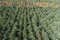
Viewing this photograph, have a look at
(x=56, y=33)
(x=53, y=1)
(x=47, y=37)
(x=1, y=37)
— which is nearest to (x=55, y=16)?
(x=56, y=33)

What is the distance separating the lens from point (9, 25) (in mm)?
7336

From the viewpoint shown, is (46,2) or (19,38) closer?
(19,38)

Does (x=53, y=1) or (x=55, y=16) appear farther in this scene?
(x=53, y=1)

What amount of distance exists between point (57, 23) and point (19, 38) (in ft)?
7.41

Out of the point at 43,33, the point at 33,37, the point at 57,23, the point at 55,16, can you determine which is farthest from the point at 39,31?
the point at 55,16

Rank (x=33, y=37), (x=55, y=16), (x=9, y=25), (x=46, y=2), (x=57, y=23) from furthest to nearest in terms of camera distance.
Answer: (x=46, y=2) < (x=55, y=16) < (x=57, y=23) < (x=9, y=25) < (x=33, y=37)

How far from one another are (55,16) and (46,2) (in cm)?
440

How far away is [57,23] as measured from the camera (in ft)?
25.6

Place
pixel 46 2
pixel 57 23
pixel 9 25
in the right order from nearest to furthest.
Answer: pixel 9 25, pixel 57 23, pixel 46 2

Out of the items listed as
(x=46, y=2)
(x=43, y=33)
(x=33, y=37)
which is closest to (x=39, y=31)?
(x=43, y=33)

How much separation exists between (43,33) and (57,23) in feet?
4.54

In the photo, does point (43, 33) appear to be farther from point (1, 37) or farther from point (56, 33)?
point (1, 37)

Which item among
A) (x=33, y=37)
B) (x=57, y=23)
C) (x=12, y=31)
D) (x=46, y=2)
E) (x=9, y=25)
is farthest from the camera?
(x=46, y=2)

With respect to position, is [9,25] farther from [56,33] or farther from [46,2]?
[46,2]
